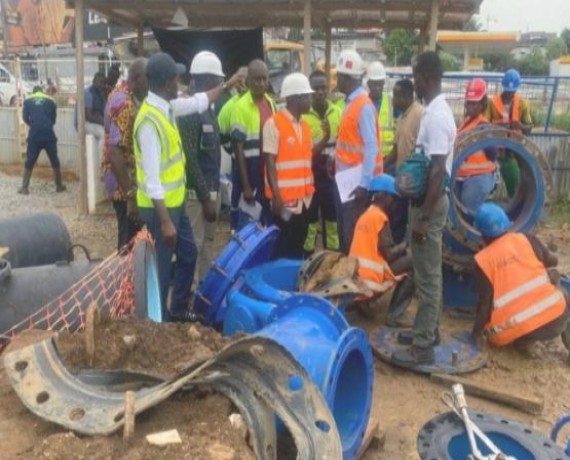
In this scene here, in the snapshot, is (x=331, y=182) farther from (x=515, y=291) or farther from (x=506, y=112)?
(x=506, y=112)

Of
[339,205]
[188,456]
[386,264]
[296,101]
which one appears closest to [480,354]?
[386,264]

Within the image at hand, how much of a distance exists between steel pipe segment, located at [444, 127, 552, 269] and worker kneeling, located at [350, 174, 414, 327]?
0.50 m

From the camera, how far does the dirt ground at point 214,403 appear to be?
1.80 m

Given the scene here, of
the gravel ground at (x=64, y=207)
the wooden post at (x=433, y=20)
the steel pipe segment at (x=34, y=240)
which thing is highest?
the wooden post at (x=433, y=20)

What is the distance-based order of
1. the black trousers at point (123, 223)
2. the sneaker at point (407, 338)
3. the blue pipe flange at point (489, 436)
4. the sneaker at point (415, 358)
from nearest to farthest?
the blue pipe flange at point (489, 436), the sneaker at point (415, 358), the sneaker at point (407, 338), the black trousers at point (123, 223)

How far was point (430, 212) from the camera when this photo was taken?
14.0 ft

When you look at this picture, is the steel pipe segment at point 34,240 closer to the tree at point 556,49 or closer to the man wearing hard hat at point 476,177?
the man wearing hard hat at point 476,177

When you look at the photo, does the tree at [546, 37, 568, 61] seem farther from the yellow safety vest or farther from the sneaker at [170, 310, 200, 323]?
the yellow safety vest

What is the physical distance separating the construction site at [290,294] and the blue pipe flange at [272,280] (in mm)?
18

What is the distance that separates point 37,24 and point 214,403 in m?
40.1

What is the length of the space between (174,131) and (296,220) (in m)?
1.87

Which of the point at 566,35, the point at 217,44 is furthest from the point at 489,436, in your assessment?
the point at 566,35

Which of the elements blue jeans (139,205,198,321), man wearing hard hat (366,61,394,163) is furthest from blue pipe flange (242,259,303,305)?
man wearing hard hat (366,61,394,163)

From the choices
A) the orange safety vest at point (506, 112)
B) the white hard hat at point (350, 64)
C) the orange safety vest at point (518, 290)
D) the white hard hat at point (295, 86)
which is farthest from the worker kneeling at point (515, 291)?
the orange safety vest at point (506, 112)
